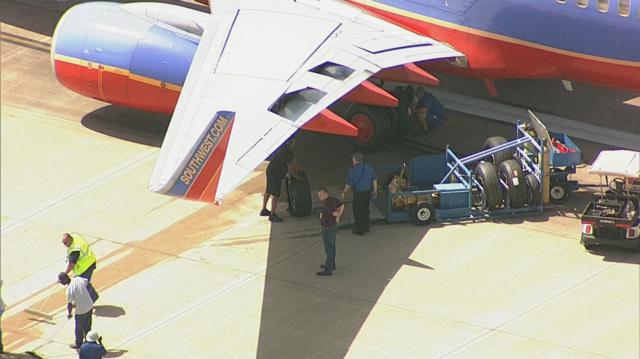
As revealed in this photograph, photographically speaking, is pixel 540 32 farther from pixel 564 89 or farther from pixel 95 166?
pixel 95 166

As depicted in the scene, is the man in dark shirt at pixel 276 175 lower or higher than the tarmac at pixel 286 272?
higher

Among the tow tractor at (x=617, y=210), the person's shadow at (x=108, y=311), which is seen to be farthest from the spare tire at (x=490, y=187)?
the person's shadow at (x=108, y=311)

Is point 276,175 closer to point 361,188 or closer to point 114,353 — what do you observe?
point 361,188

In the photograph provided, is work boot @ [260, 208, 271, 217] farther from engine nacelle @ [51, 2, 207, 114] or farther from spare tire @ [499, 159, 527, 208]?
spare tire @ [499, 159, 527, 208]

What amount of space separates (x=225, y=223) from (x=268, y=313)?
3.88 m

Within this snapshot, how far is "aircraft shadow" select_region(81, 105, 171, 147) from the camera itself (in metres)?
32.0

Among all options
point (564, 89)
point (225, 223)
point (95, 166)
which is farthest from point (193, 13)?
point (564, 89)

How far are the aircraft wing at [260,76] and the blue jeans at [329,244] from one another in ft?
6.65

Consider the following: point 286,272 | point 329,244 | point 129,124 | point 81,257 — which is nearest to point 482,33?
point 329,244

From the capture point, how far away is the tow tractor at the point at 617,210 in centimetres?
2611

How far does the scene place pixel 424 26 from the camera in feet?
102

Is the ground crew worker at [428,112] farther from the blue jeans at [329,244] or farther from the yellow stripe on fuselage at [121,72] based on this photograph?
the blue jeans at [329,244]

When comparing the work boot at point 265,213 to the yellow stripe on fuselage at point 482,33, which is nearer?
the work boot at point 265,213

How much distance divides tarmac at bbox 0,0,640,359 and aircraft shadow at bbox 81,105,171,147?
19cm
